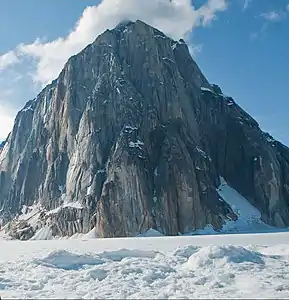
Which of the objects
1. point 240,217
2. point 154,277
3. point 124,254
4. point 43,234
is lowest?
point 154,277

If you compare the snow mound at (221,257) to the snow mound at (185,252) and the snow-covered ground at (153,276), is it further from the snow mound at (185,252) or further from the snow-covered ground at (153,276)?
the snow mound at (185,252)

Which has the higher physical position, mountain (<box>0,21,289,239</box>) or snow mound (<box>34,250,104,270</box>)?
mountain (<box>0,21,289,239</box>)

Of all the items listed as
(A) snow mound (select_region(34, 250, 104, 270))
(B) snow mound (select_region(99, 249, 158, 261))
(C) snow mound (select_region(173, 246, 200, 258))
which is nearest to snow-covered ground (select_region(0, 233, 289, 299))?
(A) snow mound (select_region(34, 250, 104, 270))

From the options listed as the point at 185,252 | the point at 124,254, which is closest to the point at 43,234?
the point at 124,254

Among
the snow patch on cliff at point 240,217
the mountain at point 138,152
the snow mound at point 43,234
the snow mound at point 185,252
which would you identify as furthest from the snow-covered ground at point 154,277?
the snow mound at point 43,234

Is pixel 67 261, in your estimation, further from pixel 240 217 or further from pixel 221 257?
pixel 240 217

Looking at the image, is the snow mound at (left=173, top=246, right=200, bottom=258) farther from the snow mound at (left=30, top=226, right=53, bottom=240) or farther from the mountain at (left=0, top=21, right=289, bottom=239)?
the snow mound at (left=30, top=226, right=53, bottom=240)

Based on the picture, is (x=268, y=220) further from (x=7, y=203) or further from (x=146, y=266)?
(x=146, y=266)
